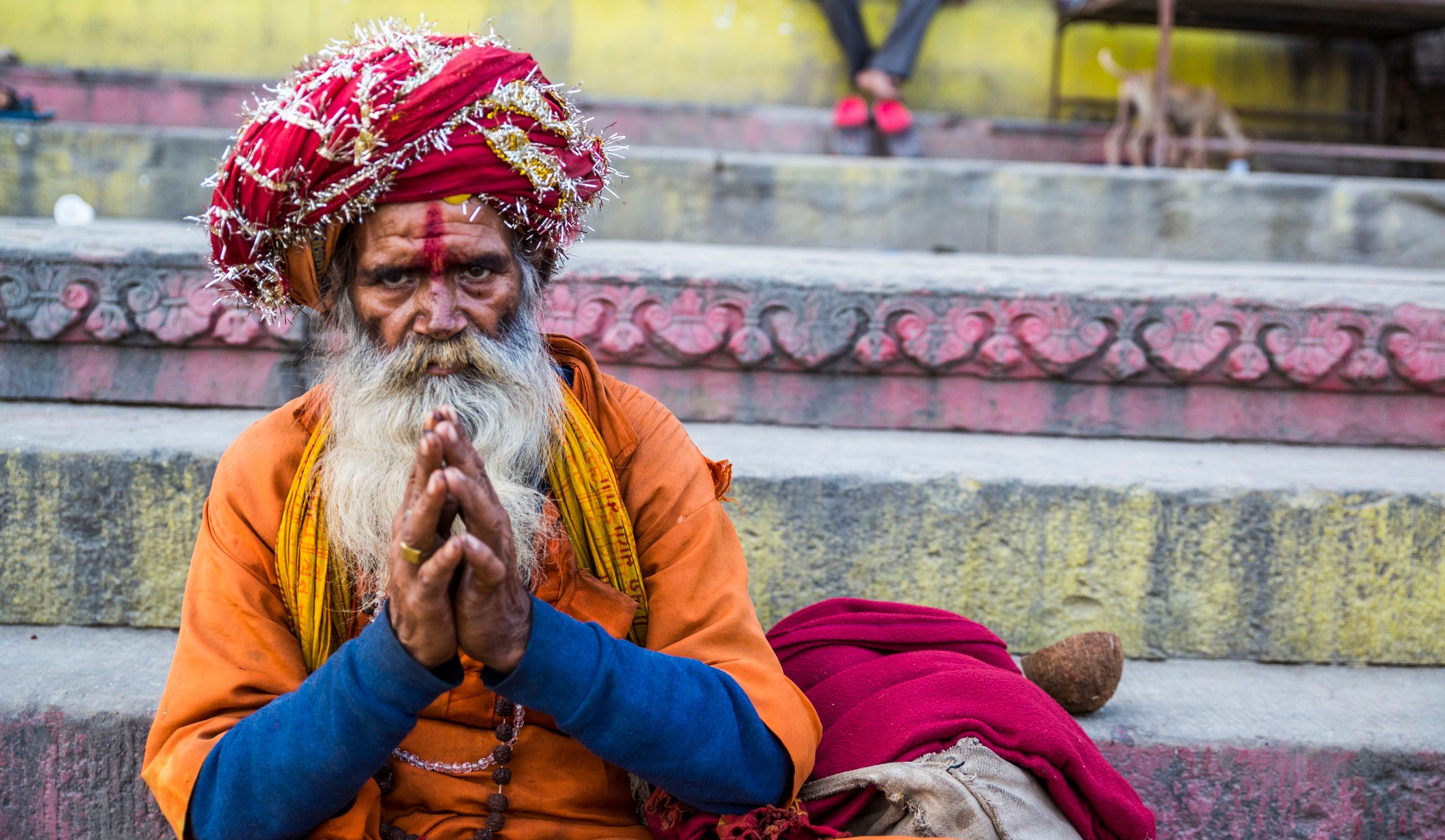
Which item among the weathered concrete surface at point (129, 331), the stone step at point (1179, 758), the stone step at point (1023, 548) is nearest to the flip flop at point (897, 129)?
the stone step at point (1023, 548)

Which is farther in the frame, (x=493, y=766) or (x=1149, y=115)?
(x=1149, y=115)

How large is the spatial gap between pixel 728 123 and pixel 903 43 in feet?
3.50

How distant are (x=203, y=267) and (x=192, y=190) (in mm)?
1443

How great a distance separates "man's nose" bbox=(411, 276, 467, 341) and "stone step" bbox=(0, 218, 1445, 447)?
Result: 1.18 m

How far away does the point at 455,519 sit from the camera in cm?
135

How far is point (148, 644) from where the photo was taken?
2.27 meters

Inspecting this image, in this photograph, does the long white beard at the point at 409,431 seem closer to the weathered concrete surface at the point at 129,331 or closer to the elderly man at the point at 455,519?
the elderly man at the point at 455,519

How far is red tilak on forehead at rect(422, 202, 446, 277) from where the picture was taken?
1501 mm

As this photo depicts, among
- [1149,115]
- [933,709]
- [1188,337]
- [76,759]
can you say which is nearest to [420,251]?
[933,709]

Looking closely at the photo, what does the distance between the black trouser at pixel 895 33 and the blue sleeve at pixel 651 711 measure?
472 cm

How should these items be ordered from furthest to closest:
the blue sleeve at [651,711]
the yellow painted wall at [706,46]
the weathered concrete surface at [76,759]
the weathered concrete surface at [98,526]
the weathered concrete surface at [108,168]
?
the yellow painted wall at [706,46]
the weathered concrete surface at [108,168]
the weathered concrete surface at [98,526]
the weathered concrete surface at [76,759]
the blue sleeve at [651,711]

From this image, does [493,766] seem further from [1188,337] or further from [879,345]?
[1188,337]

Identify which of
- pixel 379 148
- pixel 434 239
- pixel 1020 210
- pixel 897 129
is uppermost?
pixel 897 129

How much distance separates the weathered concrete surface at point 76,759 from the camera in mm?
→ 1955
